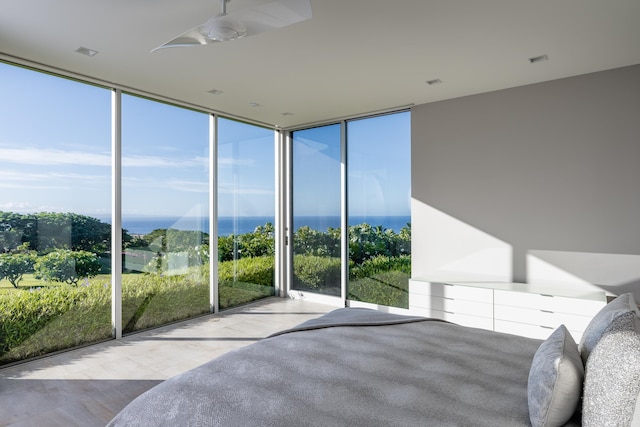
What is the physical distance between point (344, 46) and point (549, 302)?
2.85m

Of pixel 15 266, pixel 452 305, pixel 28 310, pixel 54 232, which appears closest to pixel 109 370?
pixel 28 310

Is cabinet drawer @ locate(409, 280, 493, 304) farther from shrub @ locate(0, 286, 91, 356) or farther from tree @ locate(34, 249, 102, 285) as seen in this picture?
shrub @ locate(0, 286, 91, 356)

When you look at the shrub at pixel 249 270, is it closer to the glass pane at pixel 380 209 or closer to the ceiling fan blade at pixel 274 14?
the glass pane at pixel 380 209

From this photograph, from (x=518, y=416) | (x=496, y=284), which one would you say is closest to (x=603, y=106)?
(x=496, y=284)

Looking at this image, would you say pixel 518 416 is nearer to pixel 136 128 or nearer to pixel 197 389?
pixel 197 389

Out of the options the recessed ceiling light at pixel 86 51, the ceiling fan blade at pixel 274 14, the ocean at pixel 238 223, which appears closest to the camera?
the ceiling fan blade at pixel 274 14

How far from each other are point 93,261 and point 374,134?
3.58m

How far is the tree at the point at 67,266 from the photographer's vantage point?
3538mm

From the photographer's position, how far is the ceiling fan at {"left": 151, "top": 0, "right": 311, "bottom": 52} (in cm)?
191

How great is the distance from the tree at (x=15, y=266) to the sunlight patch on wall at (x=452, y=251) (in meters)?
3.93

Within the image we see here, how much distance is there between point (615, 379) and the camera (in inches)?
45.7

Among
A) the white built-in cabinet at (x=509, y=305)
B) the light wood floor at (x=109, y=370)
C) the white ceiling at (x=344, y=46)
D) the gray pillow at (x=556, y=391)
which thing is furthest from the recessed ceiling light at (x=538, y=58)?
the light wood floor at (x=109, y=370)

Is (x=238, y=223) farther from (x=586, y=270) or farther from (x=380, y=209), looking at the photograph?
(x=586, y=270)

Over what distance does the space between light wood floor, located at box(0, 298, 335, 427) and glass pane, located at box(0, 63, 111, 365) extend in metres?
0.28
